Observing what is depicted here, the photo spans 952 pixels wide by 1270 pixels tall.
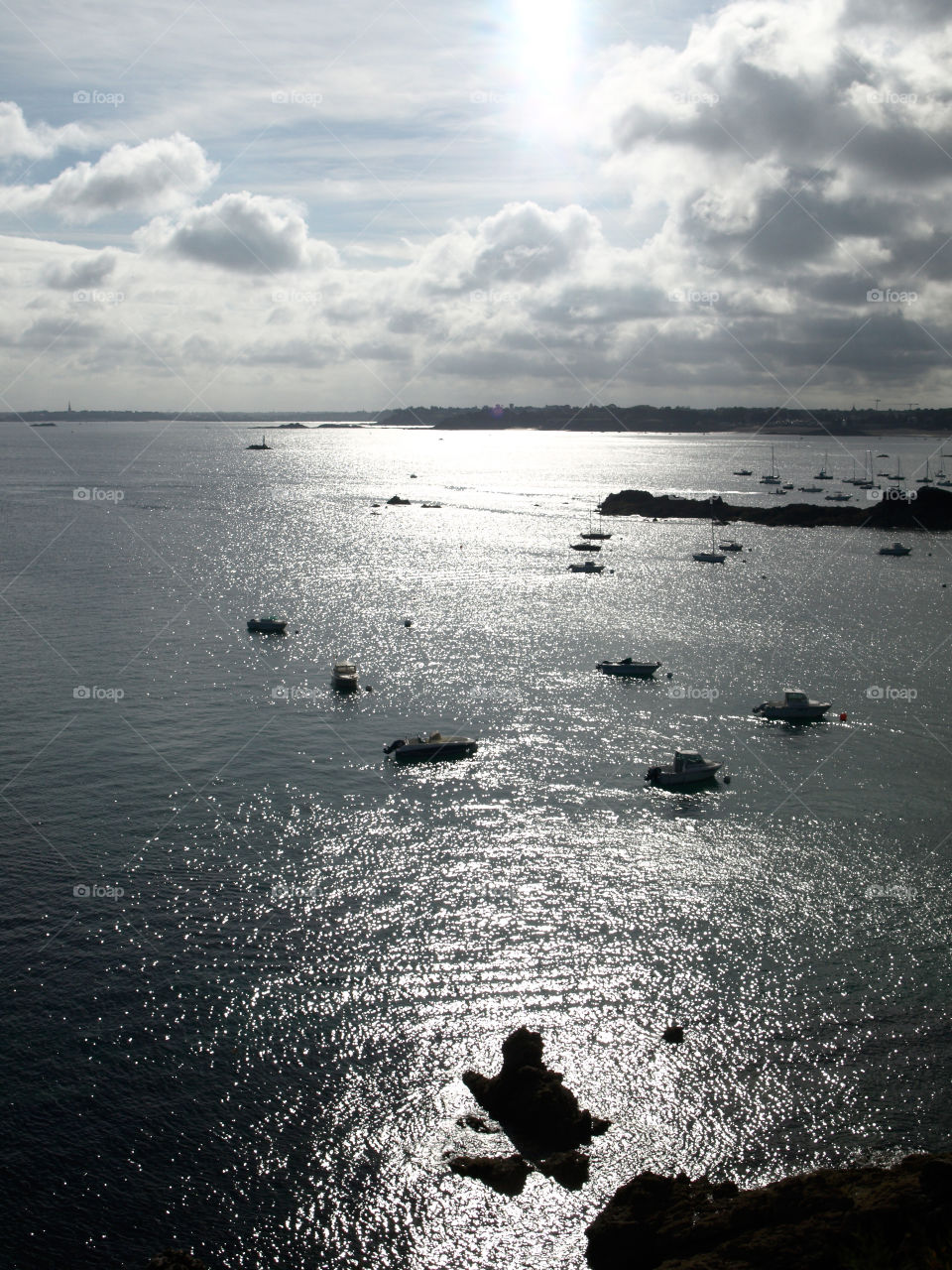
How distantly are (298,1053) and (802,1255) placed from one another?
1875cm

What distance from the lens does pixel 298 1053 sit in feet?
121

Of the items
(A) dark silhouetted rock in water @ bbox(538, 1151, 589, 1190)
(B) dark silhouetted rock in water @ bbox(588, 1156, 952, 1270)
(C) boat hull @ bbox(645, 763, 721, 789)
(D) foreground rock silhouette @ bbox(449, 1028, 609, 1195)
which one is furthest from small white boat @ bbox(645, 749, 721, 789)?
(B) dark silhouetted rock in water @ bbox(588, 1156, 952, 1270)

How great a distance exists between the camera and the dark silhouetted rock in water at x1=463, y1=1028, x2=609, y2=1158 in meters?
33.1

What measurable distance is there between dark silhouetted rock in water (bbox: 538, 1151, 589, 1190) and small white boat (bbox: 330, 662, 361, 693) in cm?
5360

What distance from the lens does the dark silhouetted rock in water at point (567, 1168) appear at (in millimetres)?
31500

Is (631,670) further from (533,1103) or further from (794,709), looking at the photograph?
(533,1103)

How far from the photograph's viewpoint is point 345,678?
272 feet

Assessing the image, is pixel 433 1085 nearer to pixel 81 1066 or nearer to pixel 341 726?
pixel 81 1066

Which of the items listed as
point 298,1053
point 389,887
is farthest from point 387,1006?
point 389,887

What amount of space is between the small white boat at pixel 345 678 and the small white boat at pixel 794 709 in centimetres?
3315

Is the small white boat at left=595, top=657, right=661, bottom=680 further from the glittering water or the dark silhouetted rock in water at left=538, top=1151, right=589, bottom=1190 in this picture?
the dark silhouetted rock in water at left=538, top=1151, right=589, bottom=1190

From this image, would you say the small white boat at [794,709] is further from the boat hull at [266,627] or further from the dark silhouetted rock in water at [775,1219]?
the boat hull at [266,627]

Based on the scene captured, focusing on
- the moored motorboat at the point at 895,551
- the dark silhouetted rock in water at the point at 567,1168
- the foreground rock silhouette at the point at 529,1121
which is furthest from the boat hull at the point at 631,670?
the moored motorboat at the point at 895,551

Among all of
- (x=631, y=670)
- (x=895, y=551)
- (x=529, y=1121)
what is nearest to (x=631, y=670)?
(x=631, y=670)
